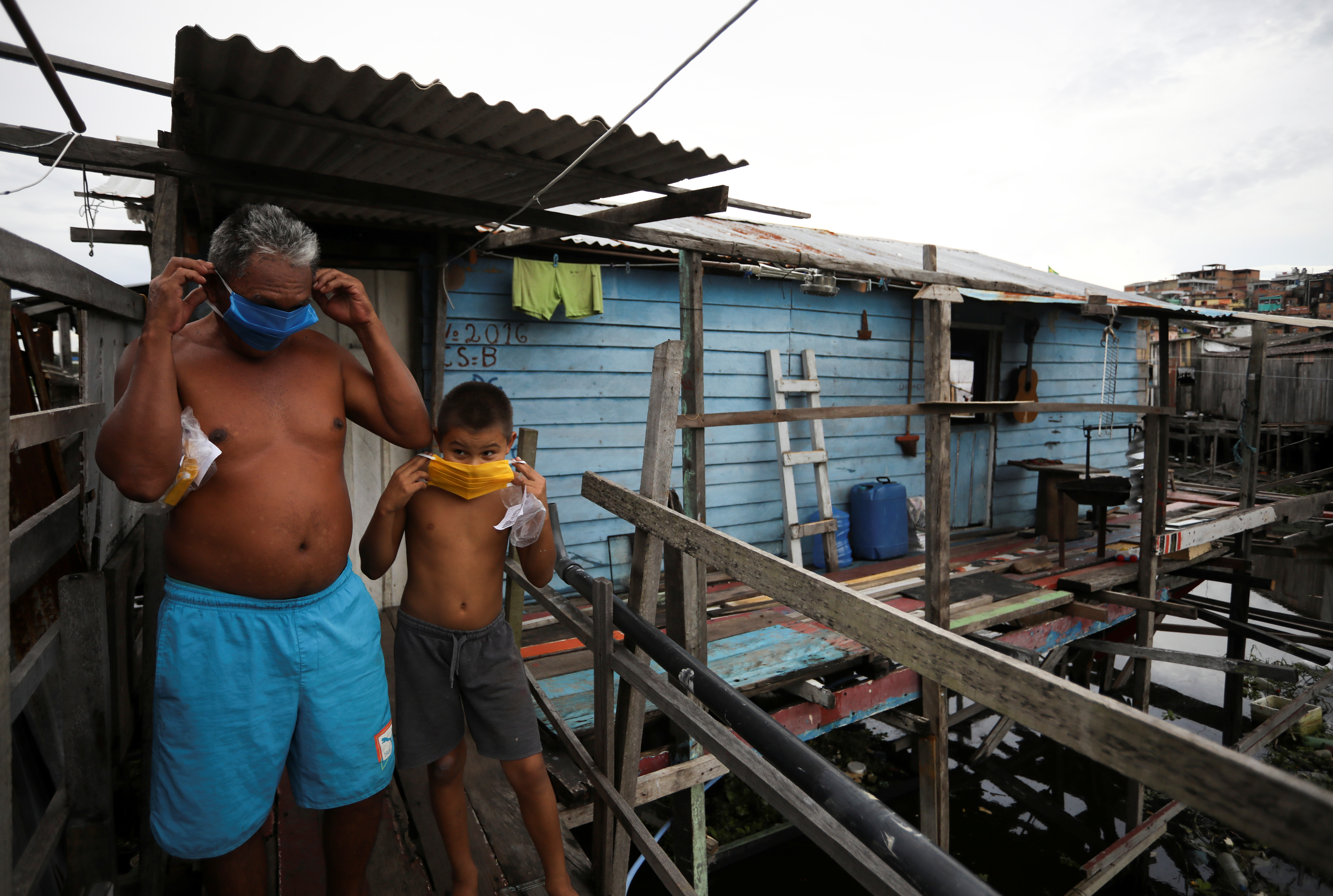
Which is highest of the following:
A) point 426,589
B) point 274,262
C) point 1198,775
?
point 274,262

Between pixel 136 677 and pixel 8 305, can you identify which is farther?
pixel 136 677

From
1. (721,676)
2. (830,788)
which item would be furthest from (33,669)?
(721,676)

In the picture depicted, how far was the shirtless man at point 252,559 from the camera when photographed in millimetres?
1603

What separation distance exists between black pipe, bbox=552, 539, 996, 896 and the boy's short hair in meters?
0.84

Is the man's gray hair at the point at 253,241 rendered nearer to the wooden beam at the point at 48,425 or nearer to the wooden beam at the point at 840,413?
the wooden beam at the point at 48,425

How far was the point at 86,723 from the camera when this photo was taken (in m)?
1.77

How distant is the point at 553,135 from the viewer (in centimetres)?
244

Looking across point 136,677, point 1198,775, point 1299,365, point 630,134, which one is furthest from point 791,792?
point 1299,365

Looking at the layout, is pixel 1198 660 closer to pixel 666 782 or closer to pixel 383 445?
pixel 666 782

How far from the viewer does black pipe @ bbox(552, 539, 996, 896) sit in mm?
1091

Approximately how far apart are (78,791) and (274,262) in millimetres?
1435

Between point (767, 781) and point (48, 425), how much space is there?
198cm

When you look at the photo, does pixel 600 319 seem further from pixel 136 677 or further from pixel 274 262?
pixel 274 262

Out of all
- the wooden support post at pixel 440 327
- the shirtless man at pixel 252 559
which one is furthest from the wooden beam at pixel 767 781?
the wooden support post at pixel 440 327
